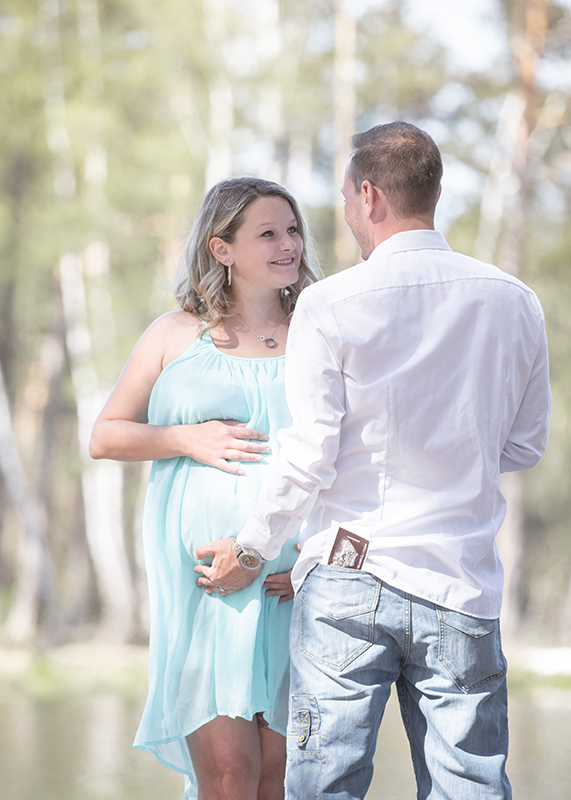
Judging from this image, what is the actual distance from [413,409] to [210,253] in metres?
0.80

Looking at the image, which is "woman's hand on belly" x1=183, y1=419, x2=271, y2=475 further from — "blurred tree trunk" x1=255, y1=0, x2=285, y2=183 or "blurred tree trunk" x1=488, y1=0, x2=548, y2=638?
"blurred tree trunk" x1=255, y1=0, x2=285, y2=183

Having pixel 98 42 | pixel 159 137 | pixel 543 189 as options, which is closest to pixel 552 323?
pixel 543 189

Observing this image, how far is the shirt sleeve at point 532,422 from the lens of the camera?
1443 mm

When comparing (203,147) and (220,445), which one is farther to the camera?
(203,147)

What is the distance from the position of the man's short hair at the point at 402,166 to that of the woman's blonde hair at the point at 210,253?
503 mm

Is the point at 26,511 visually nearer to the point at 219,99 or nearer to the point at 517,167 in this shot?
the point at 219,99

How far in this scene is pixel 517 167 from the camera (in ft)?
28.2

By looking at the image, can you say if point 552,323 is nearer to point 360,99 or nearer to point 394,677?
point 360,99

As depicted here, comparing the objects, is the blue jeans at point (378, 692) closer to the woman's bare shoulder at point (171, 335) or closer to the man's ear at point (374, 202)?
the man's ear at point (374, 202)

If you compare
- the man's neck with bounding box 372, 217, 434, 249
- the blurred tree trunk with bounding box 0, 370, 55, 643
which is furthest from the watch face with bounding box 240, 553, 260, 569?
the blurred tree trunk with bounding box 0, 370, 55, 643

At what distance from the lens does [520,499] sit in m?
8.65

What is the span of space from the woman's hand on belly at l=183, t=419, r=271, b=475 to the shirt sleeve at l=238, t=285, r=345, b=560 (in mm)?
314

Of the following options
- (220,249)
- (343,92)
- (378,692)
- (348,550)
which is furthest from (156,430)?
(343,92)

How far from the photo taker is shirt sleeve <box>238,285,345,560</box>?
1.33 metres
